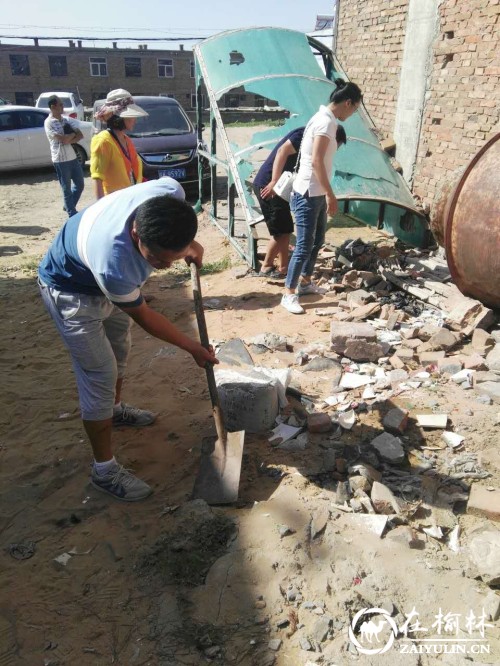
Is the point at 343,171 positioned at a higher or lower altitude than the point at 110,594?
higher

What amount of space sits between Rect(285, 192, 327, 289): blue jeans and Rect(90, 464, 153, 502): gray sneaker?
2622mm

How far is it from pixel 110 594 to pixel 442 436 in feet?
6.67

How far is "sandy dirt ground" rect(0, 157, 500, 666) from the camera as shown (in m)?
1.99

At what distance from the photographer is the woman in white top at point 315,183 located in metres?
4.07

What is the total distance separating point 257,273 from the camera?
18.9ft

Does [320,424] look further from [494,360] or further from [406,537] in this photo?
[494,360]

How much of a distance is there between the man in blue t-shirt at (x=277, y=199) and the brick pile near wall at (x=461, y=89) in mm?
1652

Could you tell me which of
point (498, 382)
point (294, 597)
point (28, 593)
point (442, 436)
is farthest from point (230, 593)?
point (498, 382)

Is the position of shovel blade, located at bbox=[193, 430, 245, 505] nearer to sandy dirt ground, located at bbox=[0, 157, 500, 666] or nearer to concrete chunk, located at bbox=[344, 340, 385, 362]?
sandy dirt ground, located at bbox=[0, 157, 500, 666]

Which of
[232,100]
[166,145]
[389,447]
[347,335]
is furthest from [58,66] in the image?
[389,447]

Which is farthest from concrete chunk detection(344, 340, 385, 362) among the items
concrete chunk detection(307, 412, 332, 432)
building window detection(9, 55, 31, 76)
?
building window detection(9, 55, 31, 76)

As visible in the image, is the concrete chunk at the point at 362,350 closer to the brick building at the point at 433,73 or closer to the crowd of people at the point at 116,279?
the crowd of people at the point at 116,279

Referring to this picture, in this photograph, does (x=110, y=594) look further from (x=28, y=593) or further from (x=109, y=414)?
(x=109, y=414)

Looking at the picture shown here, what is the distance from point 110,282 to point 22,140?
11.8 m
